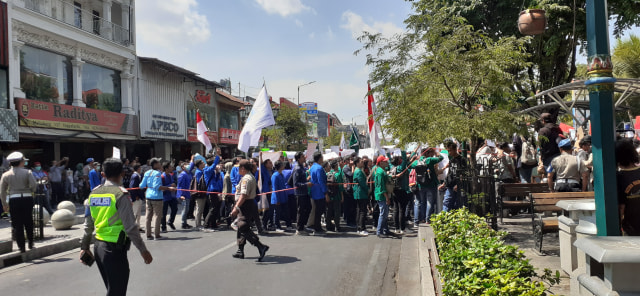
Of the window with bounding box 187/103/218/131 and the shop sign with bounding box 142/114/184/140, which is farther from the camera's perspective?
the window with bounding box 187/103/218/131

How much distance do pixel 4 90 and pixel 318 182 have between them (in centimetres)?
1370

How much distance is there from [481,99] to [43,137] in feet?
58.2

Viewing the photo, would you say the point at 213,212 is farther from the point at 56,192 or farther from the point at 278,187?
the point at 56,192

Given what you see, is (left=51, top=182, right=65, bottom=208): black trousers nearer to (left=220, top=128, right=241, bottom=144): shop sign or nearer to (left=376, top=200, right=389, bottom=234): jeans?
(left=376, top=200, right=389, bottom=234): jeans

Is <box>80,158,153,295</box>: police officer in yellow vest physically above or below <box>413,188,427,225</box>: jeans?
above

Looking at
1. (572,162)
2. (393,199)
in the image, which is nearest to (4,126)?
(393,199)

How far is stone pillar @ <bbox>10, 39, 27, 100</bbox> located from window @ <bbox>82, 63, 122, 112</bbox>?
4.17 meters

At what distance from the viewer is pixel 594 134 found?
3305 millimetres

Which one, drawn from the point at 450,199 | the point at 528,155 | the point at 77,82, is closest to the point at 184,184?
the point at 450,199

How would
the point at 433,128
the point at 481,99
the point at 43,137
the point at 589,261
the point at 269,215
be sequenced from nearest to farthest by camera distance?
the point at 589,261 → the point at 433,128 → the point at 481,99 → the point at 269,215 → the point at 43,137

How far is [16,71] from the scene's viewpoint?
694 inches

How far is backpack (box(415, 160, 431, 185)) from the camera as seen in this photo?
404 inches

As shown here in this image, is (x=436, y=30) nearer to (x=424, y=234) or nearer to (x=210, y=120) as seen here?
(x=424, y=234)

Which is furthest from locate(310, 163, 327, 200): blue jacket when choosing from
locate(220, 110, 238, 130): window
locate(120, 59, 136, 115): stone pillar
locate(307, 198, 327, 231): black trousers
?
locate(220, 110, 238, 130): window
